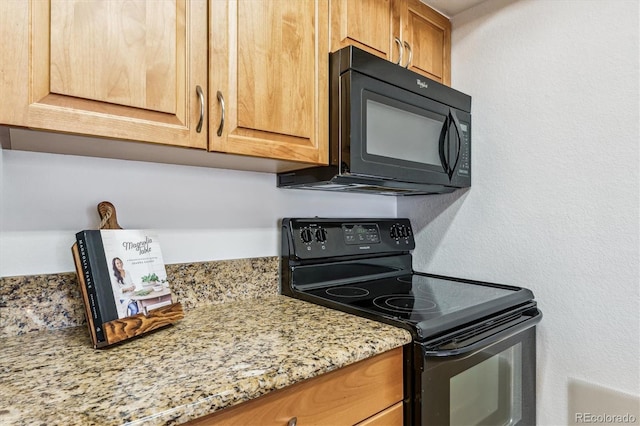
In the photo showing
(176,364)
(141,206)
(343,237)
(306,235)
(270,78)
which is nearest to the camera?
(176,364)

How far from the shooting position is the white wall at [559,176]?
1210 millimetres

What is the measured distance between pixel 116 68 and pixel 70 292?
613mm

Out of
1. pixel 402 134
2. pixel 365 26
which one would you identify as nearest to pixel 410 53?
pixel 365 26

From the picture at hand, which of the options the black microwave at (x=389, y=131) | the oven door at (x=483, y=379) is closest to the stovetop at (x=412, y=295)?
the oven door at (x=483, y=379)

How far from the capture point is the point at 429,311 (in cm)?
110

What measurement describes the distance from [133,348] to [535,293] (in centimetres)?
137

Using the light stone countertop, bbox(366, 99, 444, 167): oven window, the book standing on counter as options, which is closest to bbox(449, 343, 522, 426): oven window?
the light stone countertop

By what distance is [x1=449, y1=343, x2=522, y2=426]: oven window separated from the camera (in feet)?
3.50

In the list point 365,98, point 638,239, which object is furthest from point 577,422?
point 365,98

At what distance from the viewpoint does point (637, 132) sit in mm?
1183

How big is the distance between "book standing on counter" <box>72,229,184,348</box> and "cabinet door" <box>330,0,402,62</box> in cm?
84

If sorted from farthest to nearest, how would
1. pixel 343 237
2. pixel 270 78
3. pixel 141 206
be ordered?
1. pixel 343 237
2. pixel 141 206
3. pixel 270 78

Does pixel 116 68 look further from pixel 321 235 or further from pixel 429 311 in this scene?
pixel 429 311

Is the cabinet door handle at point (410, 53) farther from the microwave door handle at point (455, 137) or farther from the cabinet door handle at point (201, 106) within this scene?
the cabinet door handle at point (201, 106)
